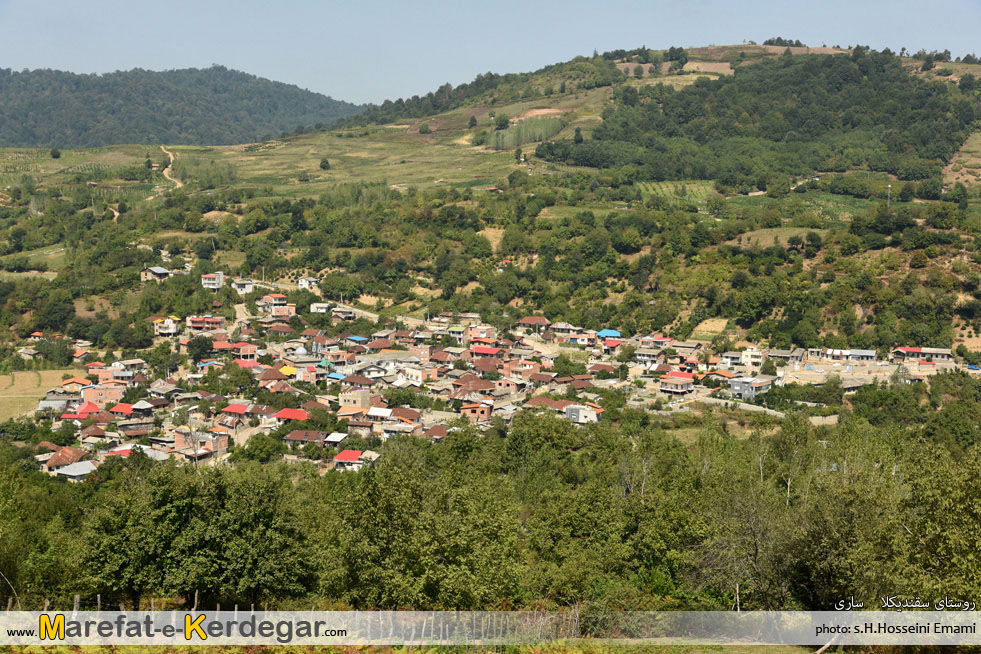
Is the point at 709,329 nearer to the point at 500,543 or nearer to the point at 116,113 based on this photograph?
the point at 500,543

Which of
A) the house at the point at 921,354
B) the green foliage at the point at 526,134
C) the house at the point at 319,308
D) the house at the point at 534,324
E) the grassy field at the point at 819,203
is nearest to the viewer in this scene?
the house at the point at 921,354

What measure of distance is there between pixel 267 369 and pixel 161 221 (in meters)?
21.4

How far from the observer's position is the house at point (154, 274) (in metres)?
42.6

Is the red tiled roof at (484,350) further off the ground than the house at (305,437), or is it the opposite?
the red tiled roof at (484,350)

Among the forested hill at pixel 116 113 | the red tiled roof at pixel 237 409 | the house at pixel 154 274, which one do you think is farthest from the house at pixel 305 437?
the forested hill at pixel 116 113

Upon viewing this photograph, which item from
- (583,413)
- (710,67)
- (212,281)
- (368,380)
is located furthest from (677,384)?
(710,67)

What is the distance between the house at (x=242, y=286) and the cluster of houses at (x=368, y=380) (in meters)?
2.27

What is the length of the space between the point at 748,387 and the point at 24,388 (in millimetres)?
27289

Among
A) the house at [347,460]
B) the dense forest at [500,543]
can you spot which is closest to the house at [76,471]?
the house at [347,460]

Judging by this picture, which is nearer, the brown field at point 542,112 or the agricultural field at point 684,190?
the agricultural field at point 684,190

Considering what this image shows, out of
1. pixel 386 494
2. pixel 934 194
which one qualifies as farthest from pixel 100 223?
pixel 934 194

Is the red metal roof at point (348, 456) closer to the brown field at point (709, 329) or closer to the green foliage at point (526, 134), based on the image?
the brown field at point (709, 329)

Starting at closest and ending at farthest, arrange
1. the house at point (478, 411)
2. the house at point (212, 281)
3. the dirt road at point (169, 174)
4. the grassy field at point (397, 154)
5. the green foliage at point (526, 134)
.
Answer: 1. the house at point (478, 411)
2. the house at point (212, 281)
3. the grassy field at point (397, 154)
4. the dirt road at point (169, 174)
5. the green foliage at point (526, 134)

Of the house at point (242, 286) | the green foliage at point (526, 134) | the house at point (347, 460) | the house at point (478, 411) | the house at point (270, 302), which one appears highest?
the green foliage at point (526, 134)
